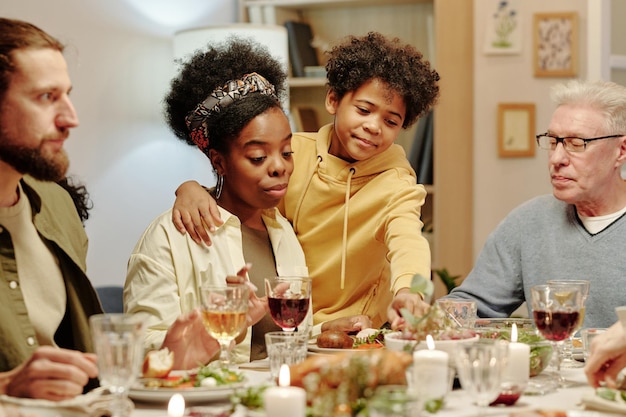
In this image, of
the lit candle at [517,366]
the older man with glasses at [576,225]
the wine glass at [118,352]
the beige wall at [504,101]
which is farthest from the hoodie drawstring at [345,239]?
the beige wall at [504,101]

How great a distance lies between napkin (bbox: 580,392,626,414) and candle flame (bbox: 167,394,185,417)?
0.70 meters

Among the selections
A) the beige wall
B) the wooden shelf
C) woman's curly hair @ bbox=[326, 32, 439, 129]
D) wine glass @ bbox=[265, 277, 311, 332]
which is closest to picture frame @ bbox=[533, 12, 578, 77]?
the beige wall

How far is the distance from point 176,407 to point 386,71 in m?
1.57

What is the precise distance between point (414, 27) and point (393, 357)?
13.0 ft

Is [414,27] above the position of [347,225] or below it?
above

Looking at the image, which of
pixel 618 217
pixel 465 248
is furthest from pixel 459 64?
pixel 618 217

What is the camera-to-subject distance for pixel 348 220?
2.81 metres

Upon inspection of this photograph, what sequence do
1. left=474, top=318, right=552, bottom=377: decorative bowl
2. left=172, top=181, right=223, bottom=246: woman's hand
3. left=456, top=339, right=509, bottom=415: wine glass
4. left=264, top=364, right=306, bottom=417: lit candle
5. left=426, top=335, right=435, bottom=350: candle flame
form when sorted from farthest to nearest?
1. left=172, top=181, right=223, bottom=246: woman's hand
2. left=474, top=318, right=552, bottom=377: decorative bowl
3. left=426, top=335, right=435, bottom=350: candle flame
4. left=456, top=339, right=509, bottom=415: wine glass
5. left=264, top=364, right=306, bottom=417: lit candle

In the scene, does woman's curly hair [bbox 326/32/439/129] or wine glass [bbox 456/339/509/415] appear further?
woman's curly hair [bbox 326/32/439/129]

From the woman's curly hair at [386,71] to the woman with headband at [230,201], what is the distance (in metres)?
0.22

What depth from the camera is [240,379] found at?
1.78 meters

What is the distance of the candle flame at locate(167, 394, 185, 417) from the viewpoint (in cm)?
154

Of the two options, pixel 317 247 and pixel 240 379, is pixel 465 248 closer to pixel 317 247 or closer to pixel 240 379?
pixel 317 247

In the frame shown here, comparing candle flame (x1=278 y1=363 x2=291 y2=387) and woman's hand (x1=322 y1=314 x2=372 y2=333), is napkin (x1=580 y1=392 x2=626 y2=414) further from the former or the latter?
woman's hand (x1=322 y1=314 x2=372 y2=333)
